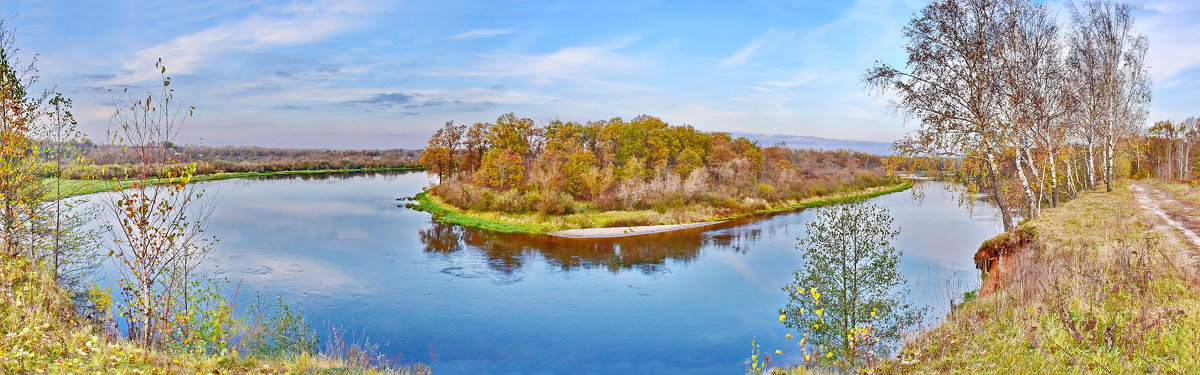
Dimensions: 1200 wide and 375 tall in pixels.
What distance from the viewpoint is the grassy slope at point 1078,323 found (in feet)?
19.7

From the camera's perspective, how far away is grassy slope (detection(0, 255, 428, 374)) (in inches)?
263

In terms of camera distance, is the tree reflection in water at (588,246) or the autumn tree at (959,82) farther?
the tree reflection in water at (588,246)

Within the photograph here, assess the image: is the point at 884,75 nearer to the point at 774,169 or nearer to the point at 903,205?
the point at 903,205

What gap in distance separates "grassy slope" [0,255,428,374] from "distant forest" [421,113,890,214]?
3255 centimetres

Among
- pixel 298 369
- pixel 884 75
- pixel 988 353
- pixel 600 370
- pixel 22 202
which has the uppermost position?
pixel 884 75

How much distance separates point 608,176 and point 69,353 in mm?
41212

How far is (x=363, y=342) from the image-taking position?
17.0 m

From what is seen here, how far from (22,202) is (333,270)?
50.9ft

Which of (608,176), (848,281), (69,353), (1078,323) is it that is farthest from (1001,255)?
(608,176)

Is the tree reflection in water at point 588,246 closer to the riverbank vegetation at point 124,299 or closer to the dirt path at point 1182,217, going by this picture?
the riverbank vegetation at point 124,299

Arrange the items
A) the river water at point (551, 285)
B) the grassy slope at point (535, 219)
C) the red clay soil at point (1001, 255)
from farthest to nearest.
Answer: the grassy slope at point (535, 219) → the river water at point (551, 285) → the red clay soil at point (1001, 255)

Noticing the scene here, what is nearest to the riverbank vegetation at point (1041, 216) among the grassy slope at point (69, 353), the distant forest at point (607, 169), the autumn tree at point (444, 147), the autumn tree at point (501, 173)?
the grassy slope at point (69, 353)

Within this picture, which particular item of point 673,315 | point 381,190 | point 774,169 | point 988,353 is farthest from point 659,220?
point 381,190

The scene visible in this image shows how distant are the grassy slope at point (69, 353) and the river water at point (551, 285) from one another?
7.41 m
